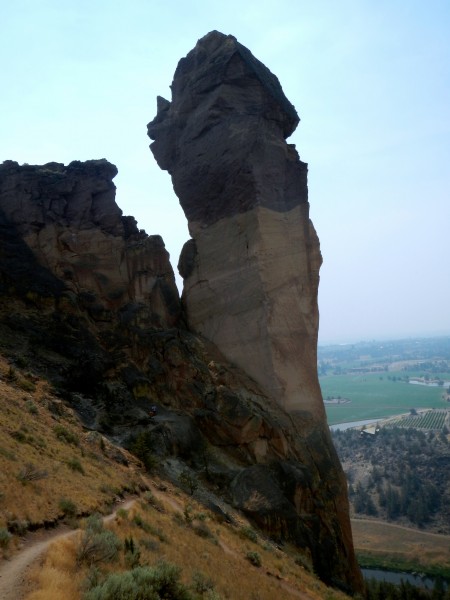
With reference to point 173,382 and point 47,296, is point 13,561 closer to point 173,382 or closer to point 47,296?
point 173,382

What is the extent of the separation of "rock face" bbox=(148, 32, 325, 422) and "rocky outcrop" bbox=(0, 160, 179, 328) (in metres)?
2.73

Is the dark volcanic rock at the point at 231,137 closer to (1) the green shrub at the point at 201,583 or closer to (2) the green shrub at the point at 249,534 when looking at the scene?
(2) the green shrub at the point at 249,534

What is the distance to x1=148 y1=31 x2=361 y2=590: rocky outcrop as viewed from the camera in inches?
1125

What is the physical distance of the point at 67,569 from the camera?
36.0 feet

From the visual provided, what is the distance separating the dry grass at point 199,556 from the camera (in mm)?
11656

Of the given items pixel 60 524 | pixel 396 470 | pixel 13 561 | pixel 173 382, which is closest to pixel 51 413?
pixel 173 382

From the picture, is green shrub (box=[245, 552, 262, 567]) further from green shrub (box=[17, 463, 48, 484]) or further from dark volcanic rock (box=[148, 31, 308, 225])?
dark volcanic rock (box=[148, 31, 308, 225])

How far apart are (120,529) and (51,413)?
984cm

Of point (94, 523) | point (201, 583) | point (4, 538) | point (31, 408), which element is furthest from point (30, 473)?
point (31, 408)

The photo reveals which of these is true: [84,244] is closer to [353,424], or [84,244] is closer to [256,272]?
[256,272]

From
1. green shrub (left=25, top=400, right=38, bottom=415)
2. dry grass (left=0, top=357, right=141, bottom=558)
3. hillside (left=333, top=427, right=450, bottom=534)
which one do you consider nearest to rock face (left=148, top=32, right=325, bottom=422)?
dry grass (left=0, top=357, right=141, bottom=558)

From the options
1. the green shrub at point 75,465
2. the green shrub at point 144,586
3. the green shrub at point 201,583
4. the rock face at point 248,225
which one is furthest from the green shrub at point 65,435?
the rock face at point 248,225

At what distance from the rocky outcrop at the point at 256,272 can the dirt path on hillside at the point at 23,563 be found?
14.5 meters

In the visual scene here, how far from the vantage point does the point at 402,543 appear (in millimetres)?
74188
